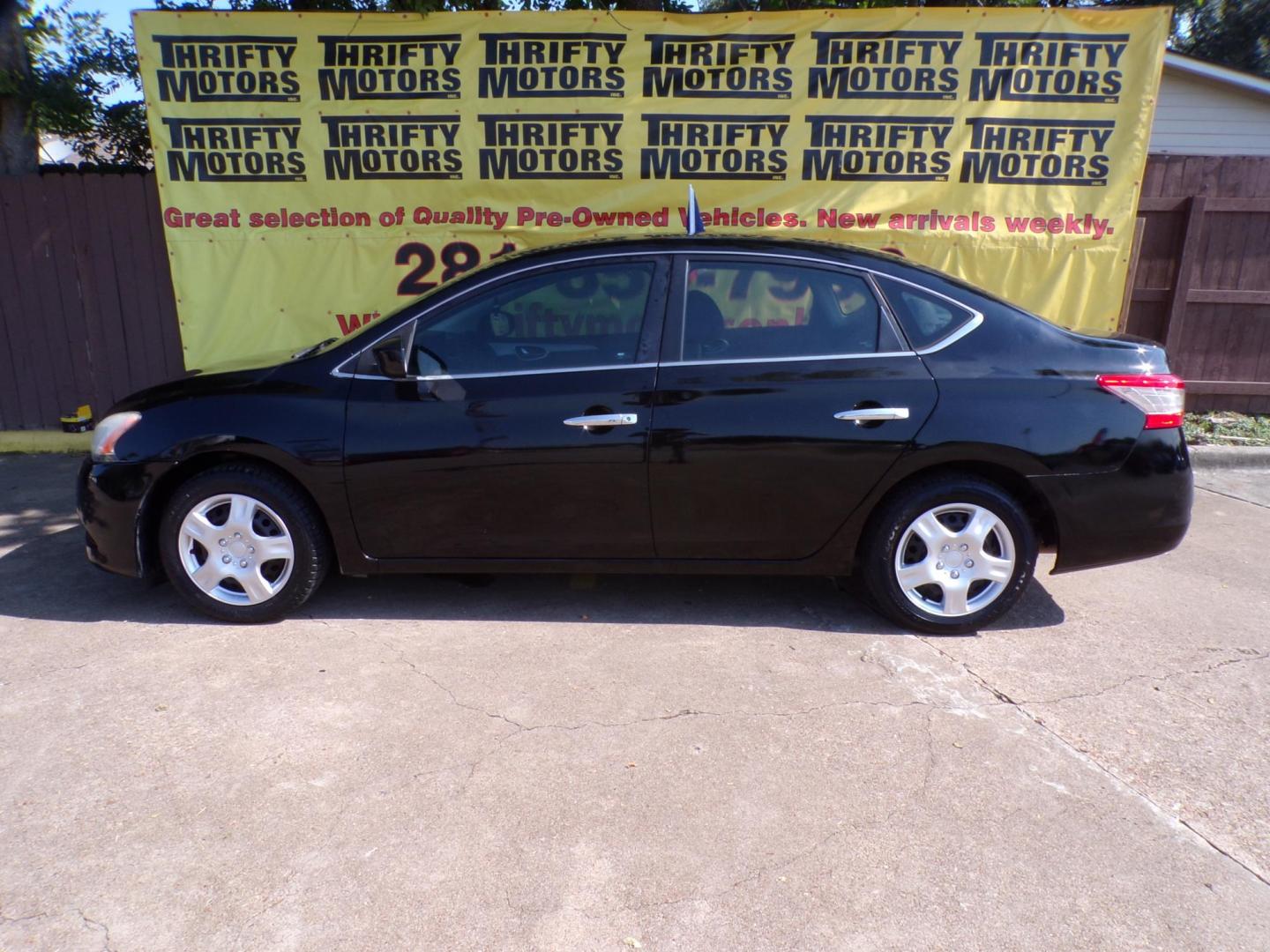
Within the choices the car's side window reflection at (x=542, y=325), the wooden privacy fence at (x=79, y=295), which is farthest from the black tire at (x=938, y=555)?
the wooden privacy fence at (x=79, y=295)

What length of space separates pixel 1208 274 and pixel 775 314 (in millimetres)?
5252

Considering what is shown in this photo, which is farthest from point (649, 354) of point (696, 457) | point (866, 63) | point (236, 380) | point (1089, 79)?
point (1089, 79)

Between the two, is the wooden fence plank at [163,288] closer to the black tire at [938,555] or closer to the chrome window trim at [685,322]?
the chrome window trim at [685,322]

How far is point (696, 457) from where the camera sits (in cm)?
387

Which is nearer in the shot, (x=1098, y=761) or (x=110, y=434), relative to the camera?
(x=1098, y=761)

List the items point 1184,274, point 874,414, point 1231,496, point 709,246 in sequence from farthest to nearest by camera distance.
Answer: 1. point 1184,274
2. point 1231,496
3. point 709,246
4. point 874,414

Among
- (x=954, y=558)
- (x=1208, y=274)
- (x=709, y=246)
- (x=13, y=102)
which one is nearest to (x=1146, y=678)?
(x=954, y=558)

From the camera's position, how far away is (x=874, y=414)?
3.84 m

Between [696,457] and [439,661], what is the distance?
136 cm

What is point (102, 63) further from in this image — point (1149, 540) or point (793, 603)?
point (1149, 540)

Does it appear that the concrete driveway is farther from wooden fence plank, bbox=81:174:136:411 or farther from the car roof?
wooden fence plank, bbox=81:174:136:411

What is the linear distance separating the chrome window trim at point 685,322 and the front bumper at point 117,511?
977 millimetres

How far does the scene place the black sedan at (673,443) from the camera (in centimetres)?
386

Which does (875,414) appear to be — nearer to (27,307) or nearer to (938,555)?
(938,555)
